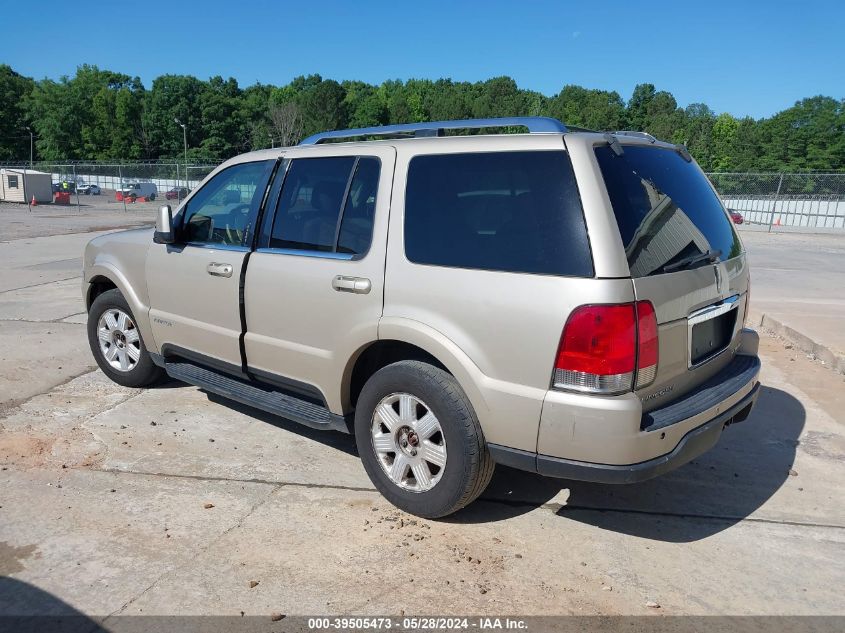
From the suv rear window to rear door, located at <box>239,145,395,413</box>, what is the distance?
1214 mm

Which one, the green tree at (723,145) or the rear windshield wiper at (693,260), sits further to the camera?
the green tree at (723,145)

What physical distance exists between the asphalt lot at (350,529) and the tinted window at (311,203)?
1414mm

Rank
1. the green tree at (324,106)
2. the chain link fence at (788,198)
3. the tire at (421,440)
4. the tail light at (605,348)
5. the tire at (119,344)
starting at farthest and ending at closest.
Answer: the green tree at (324,106)
the chain link fence at (788,198)
the tire at (119,344)
the tire at (421,440)
the tail light at (605,348)

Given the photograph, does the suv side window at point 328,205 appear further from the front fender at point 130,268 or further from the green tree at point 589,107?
the green tree at point 589,107

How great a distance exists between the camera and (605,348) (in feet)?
8.96

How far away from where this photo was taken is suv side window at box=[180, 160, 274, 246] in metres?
4.29

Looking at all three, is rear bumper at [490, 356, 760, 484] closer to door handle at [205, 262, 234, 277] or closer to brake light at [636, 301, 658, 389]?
brake light at [636, 301, 658, 389]

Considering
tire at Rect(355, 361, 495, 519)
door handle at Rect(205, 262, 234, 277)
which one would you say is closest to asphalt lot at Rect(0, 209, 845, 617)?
tire at Rect(355, 361, 495, 519)

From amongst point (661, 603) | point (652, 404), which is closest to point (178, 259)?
point (652, 404)

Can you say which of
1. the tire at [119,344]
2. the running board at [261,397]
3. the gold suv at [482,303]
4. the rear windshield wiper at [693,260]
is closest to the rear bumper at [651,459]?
the gold suv at [482,303]

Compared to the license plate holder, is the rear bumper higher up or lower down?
lower down

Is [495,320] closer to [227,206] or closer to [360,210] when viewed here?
[360,210]

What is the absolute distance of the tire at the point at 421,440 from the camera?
123 inches

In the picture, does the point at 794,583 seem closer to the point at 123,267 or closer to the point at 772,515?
the point at 772,515
